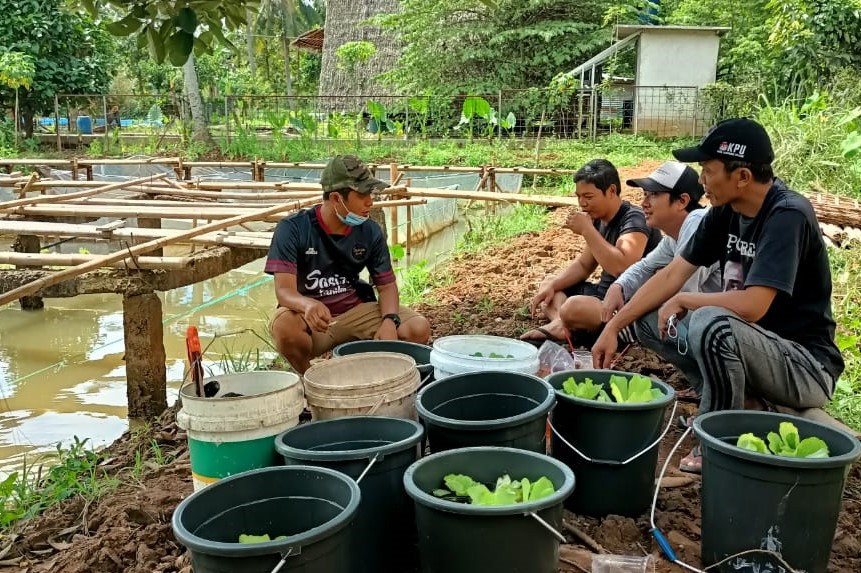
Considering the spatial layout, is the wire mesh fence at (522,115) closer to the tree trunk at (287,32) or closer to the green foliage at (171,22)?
the green foliage at (171,22)

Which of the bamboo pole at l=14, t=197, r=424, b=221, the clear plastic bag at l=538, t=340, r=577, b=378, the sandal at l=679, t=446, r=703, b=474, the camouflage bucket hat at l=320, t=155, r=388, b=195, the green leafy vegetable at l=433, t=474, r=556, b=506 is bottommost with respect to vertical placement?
the sandal at l=679, t=446, r=703, b=474

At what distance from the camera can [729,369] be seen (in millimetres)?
2479

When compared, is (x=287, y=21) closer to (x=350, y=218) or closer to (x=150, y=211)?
(x=150, y=211)

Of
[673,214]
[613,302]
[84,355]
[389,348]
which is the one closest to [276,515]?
[389,348]

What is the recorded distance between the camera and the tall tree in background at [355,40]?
22.3 m

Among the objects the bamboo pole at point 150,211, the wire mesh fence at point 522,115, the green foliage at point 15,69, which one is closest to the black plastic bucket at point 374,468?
the bamboo pole at point 150,211

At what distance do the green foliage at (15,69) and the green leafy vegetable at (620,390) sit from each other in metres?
16.8

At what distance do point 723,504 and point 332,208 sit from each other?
2.37m

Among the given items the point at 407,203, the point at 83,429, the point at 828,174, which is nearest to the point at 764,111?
the point at 828,174

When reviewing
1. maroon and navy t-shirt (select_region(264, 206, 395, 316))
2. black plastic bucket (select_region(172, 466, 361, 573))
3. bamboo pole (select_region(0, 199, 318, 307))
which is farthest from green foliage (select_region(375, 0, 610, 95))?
black plastic bucket (select_region(172, 466, 361, 573))

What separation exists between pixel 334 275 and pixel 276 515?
80.0 inches

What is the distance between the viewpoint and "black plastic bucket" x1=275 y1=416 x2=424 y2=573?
1996 mm

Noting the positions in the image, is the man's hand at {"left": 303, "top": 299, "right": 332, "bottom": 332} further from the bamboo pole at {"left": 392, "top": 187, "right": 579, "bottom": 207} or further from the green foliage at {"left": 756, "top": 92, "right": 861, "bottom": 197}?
the green foliage at {"left": 756, "top": 92, "right": 861, "bottom": 197}

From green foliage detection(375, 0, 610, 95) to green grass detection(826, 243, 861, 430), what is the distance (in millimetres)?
14240
